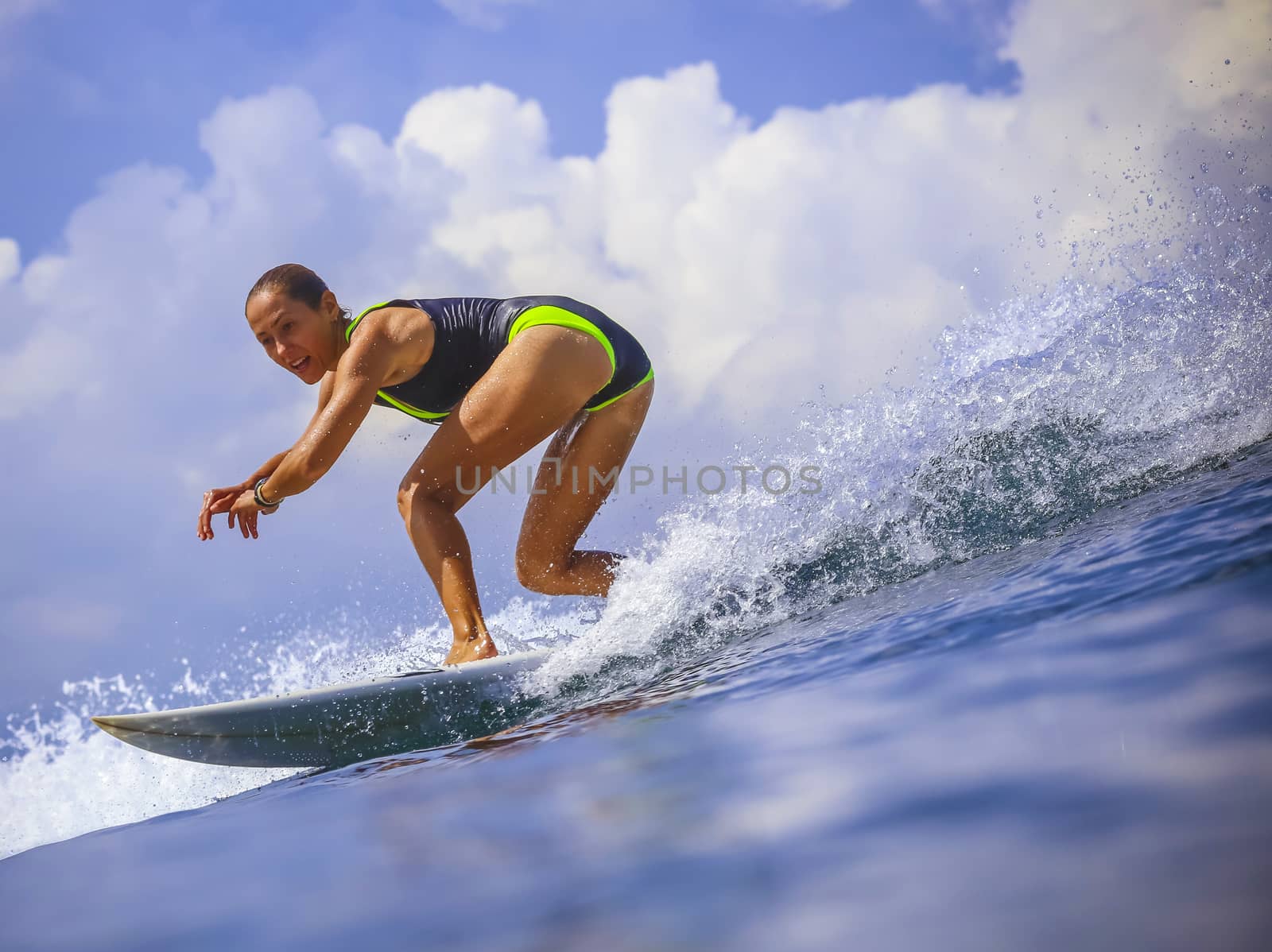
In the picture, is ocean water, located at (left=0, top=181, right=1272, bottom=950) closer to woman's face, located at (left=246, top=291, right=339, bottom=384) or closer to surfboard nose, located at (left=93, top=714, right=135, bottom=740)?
surfboard nose, located at (left=93, top=714, right=135, bottom=740)

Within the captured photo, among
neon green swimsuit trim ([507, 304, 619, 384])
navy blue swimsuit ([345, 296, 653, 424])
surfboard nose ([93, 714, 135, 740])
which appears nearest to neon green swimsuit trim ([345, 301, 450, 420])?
navy blue swimsuit ([345, 296, 653, 424])

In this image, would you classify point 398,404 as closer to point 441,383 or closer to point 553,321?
point 441,383

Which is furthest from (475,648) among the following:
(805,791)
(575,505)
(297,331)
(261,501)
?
(805,791)

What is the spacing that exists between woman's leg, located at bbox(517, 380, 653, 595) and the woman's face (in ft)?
2.67

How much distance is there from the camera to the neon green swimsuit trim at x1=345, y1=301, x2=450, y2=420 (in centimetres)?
251

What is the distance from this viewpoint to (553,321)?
260cm

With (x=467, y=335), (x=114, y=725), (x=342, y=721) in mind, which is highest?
(x=467, y=335)

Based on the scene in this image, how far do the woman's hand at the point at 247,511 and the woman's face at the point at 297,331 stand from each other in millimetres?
446

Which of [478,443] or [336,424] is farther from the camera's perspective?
[478,443]

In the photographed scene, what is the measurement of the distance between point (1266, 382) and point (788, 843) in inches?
149

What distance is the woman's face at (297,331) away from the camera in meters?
2.50

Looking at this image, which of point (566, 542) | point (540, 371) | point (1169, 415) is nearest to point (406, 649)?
point (566, 542)

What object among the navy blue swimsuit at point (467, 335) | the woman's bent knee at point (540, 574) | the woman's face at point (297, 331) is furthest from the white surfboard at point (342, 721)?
the woman's face at point (297, 331)

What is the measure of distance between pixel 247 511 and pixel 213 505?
0.10 meters
